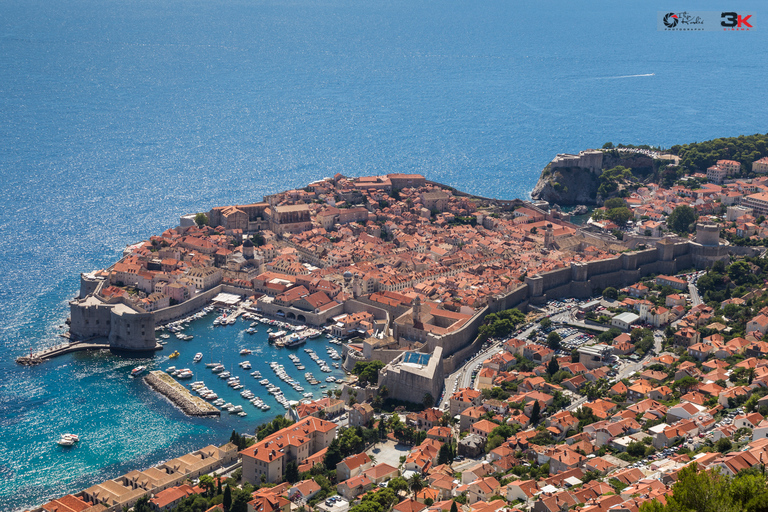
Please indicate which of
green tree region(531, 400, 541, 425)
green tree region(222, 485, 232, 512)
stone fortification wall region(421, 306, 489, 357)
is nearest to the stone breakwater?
green tree region(222, 485, 232, 512)

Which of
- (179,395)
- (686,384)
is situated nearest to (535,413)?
(686,384)

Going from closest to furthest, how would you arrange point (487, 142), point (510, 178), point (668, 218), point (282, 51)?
1. point (668, 218)
2. point (510, 178)
3. point (487, 142)
4. point (282, 51)

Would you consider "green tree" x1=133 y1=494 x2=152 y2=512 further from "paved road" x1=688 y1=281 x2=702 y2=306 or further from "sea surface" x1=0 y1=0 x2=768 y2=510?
"paved road" x1=688 y1=281 x2=702 y2=306

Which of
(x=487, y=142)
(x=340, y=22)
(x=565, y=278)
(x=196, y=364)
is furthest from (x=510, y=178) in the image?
(x=340, y=22)

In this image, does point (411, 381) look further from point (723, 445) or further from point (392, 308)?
point (723, 445)

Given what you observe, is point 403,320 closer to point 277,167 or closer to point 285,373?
point 285,373

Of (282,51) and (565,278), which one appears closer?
(565,278)
